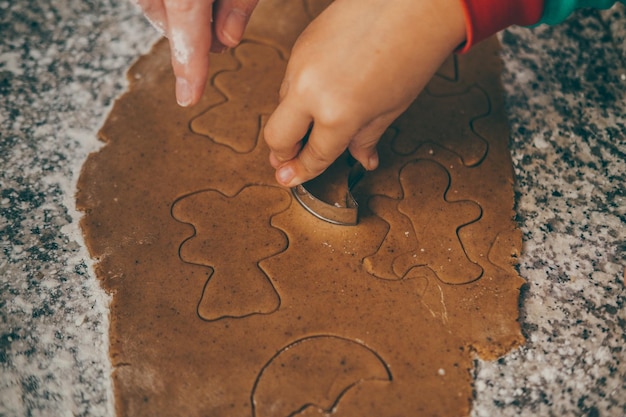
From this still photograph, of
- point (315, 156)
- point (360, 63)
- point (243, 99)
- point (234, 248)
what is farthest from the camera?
point (243, 99)

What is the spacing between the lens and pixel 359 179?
1424 mm

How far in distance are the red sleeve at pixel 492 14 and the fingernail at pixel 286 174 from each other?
1.34ft

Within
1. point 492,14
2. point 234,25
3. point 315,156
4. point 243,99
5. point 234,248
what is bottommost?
point 234,248

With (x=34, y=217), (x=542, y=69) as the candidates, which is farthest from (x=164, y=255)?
(x=542, y=69)

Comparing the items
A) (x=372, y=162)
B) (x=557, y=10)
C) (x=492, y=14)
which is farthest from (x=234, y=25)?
(x=557, y=10)

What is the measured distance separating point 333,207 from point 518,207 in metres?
0.43

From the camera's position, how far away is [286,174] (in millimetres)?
1288

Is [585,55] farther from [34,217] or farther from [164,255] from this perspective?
[34,217]

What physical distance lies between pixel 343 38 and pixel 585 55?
90cm

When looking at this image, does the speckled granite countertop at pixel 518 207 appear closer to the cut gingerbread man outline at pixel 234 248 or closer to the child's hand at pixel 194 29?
the cut gingerbread man outline at pixel 234 248

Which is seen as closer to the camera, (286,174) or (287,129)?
(287,129)

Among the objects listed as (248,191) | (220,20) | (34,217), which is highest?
(220,20)

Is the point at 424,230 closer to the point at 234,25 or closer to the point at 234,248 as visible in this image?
the point at 234,248

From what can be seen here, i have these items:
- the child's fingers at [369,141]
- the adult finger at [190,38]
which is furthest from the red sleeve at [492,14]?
the adult finger at [190,38]
